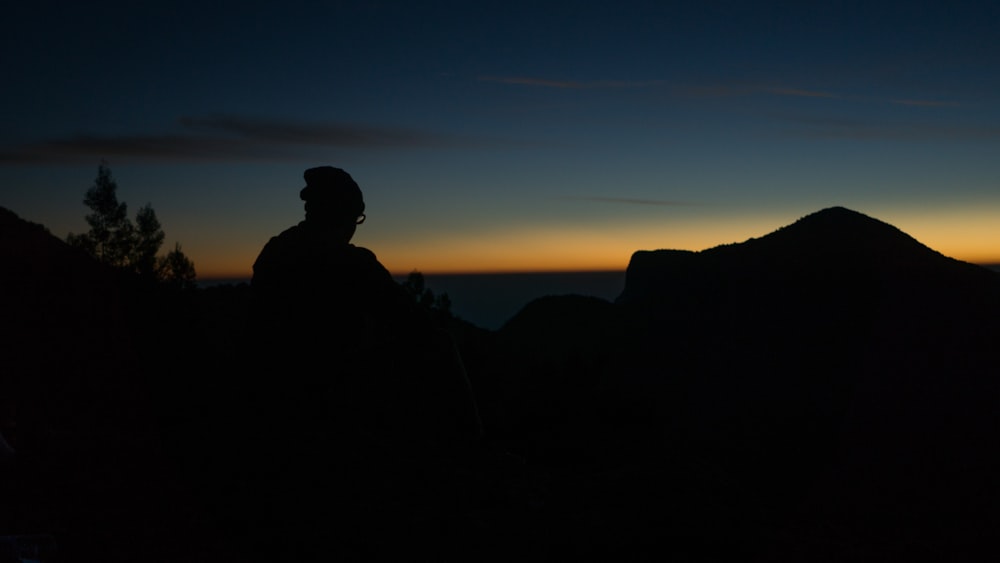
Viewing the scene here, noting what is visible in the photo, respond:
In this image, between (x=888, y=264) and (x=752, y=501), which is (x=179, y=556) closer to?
(x=752, y=501)

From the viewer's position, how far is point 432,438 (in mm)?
4930

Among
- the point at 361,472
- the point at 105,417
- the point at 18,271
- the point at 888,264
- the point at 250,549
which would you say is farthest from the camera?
the point at 888,264

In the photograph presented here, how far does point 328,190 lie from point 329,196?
0.04 m

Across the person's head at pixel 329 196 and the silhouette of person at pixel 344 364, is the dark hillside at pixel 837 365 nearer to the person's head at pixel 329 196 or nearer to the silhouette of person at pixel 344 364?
the silhouette of person at pixel 344 364

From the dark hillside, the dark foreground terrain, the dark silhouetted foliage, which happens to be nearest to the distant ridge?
the dark hillside

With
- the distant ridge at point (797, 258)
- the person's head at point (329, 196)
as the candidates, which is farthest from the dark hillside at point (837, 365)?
the person's head at point (329, 196)

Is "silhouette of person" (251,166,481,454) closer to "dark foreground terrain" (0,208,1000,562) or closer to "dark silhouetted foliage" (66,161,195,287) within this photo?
"dark foreground terrain" (0,208,1000,562)

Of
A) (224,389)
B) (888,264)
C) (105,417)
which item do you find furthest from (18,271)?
(888,264)

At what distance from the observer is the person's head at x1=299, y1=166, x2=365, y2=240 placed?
486cm

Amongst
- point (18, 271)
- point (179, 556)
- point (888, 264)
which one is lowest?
point (179, 556)

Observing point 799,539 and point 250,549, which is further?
point 799,539

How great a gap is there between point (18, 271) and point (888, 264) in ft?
64.1

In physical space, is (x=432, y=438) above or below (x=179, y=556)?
above

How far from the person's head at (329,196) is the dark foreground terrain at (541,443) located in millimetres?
805
